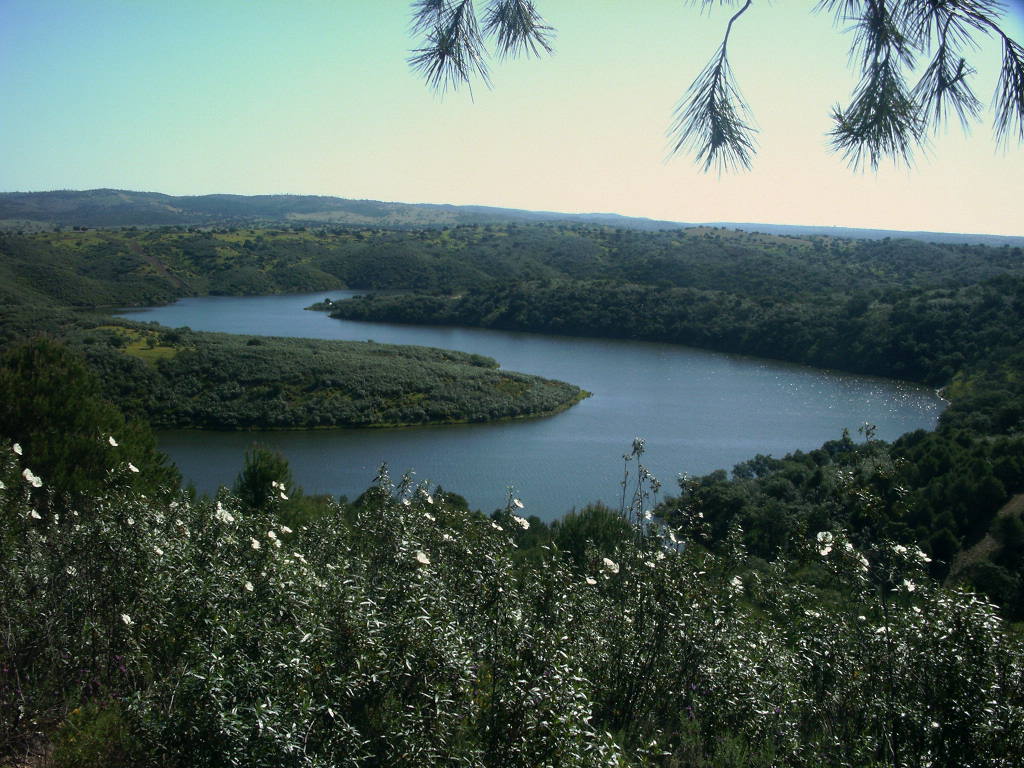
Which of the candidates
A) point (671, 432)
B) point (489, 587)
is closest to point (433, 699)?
point (489, 587)

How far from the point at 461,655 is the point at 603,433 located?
1038 inches

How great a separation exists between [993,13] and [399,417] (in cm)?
2825

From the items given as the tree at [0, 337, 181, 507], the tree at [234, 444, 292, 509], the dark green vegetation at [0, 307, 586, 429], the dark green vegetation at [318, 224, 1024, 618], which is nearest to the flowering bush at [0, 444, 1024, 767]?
the dark green vegetation at [318, 224, 1024, 618]

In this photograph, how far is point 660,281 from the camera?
6300 centimetres

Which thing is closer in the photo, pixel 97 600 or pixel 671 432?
pixel 97 600

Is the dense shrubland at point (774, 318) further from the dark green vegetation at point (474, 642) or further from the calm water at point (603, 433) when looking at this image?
the dark green vegetation at point (474, 642)

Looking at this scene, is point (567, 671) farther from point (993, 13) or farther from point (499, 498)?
point (499, 498)

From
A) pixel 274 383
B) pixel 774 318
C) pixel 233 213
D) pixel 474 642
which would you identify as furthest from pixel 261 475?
pixel 233 213

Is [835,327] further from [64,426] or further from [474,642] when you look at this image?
[474,642]

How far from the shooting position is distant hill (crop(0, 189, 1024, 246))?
119500 mm

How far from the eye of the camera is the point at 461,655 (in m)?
2.37

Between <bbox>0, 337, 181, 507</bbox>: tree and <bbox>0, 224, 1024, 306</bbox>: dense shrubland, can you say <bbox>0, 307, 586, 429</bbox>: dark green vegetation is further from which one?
<bbox>0, 224, 1024, 306</bbox>: dense shrubland

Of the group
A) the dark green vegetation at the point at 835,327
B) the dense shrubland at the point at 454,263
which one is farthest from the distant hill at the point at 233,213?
the dark green vegetation at the point at 835,327

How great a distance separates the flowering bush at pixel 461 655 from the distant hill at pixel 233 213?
386 feet
